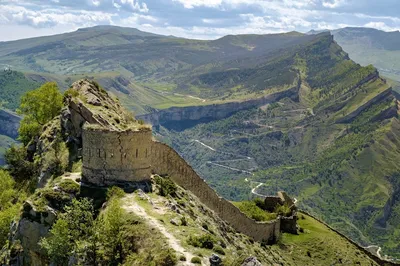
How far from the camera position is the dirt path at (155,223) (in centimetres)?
5188

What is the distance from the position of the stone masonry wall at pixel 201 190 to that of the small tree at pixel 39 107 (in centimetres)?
3355

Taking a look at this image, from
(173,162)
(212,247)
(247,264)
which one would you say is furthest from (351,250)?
(247,264)

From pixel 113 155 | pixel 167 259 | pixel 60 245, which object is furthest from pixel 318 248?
pixel 167 259

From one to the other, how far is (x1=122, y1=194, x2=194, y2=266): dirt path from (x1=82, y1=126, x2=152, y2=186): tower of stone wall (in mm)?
4237

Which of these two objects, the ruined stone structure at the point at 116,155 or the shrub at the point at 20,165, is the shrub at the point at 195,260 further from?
the shrub at the point at 20,165

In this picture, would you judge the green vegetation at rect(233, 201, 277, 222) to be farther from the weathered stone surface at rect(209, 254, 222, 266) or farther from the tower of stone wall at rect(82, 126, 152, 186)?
the weathered stone surface at rect(209, 254, 222, 266)

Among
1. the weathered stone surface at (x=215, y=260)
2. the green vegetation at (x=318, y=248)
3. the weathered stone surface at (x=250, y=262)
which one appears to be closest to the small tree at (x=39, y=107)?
the green vegetation at (x=318, y=248)

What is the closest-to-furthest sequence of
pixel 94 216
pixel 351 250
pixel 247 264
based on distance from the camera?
pixel 247 264
pixel 94 216
pixel 351 250

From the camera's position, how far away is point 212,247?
2165 inches

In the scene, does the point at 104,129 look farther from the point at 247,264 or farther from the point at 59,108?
the point at 59,108

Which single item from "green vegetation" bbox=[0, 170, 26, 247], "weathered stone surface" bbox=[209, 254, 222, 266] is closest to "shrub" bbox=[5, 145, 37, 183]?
"green vegetation" bbox=[0, 170, 26, 247]

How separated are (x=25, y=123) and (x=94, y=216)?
54771 millimetres

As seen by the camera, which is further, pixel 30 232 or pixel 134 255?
pixel 30 232

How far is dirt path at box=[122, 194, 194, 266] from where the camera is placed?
51884 mm
